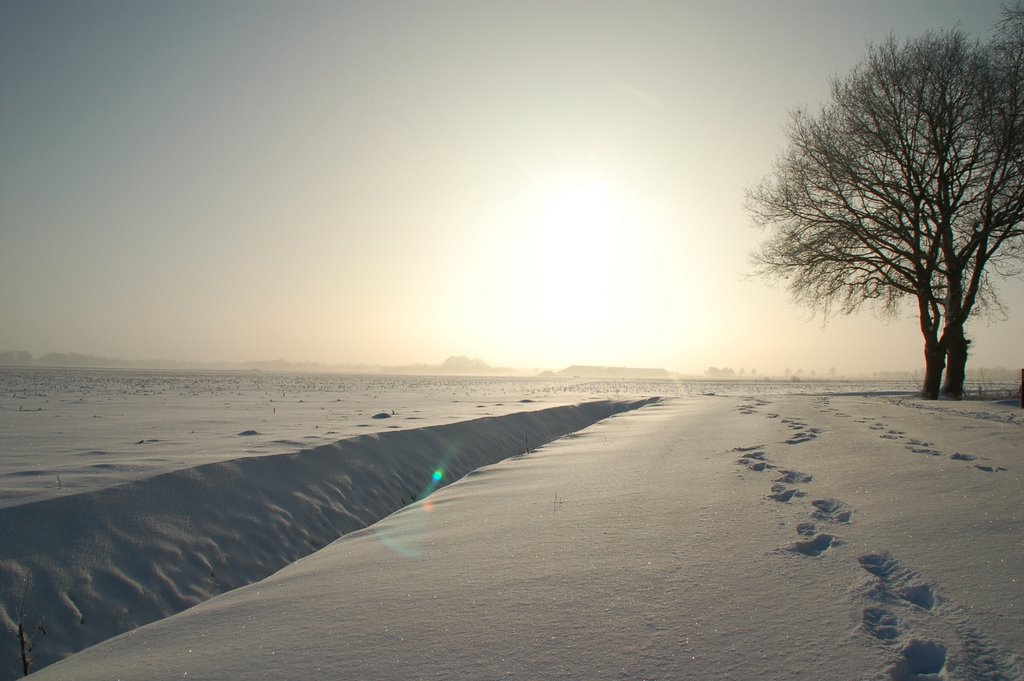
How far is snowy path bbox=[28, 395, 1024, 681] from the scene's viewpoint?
71.8 inches

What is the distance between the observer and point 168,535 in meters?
4.21

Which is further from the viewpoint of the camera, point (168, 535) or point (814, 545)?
point (168, 535)

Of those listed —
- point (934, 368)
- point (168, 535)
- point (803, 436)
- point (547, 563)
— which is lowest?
point (168, 535)

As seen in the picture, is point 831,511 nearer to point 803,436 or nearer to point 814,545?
point 814,545

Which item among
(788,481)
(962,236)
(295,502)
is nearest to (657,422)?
(788,481)

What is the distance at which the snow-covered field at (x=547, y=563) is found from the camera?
189 centimetres

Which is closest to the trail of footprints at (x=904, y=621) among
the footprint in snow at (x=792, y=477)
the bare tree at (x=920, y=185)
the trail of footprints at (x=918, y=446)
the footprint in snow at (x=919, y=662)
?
the footprint in snow at (x=919, y=662)

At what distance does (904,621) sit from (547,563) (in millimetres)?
1537

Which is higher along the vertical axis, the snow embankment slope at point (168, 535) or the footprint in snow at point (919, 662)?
the footprint in snow at point (919, 662)

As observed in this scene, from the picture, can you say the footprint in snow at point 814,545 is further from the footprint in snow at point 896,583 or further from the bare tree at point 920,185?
the bare tree at point 920,185

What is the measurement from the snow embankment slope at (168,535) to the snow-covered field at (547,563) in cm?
2

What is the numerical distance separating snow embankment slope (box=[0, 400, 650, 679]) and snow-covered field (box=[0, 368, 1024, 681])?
0.7 inches

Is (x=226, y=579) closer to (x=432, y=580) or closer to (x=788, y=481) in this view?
(x=432, y=580)

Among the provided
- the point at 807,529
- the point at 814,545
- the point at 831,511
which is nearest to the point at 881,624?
the point at 814,545
